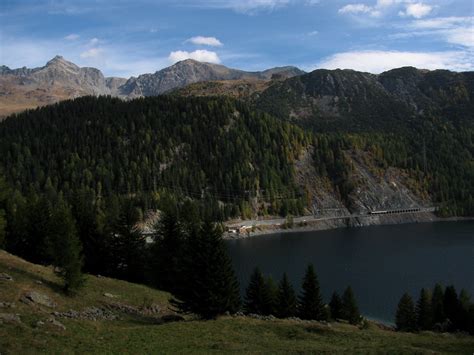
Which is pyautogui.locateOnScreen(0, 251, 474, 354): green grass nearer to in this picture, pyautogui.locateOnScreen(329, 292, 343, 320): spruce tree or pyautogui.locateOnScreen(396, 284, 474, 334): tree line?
pyautogui.locateOnScreen(329, 292, 343, 320): spruce tree

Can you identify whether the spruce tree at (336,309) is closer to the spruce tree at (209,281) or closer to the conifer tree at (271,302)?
the conifer tree at (271,302)

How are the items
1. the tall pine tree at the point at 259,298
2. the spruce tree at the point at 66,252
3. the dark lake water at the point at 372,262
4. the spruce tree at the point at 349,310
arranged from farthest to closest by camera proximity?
the dark lake water at the point at 372,262 < the spruce tree at the point at 349,310 < the tall pine tree at the point at 259,298 < the spruce tree at the point at 66,252

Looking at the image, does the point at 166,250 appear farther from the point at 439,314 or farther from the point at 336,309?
the point at 439,314

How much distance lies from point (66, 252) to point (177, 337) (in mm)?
21744

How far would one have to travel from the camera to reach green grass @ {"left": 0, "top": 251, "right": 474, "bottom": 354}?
3316cm

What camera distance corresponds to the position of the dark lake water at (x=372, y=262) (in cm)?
10969

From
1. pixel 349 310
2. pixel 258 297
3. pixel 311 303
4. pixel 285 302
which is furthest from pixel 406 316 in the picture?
pixel 258 297

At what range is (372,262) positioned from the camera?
14412 centimetres

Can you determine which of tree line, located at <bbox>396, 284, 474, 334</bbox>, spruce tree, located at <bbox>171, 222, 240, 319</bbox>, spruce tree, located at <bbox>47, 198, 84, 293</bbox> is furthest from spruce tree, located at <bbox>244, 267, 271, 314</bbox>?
spruce tree, located at <bbox>47, 198, 84, 293</bbox>

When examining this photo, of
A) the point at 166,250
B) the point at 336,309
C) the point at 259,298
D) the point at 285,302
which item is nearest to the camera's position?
the point at 285,302

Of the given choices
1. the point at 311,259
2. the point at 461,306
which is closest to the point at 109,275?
the point at 461,306

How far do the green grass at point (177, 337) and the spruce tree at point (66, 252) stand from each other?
5.82ft

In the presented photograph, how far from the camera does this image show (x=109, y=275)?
255 feet

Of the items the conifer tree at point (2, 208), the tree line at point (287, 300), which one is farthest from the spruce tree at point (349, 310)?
the conifer tree at point (2, 208)
